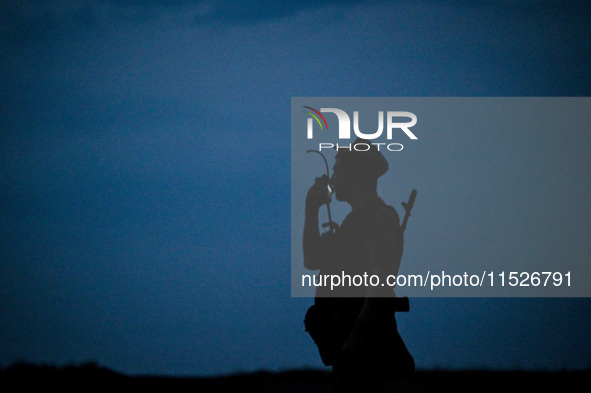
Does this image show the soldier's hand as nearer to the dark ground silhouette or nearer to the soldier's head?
the soldier's head

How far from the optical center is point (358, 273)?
3.99 m

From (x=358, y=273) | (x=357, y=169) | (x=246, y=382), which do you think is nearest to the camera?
(x=358, y=273)

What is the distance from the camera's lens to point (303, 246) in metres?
4.34

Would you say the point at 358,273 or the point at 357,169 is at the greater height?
the point at 357,169

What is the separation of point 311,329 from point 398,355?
657 mm

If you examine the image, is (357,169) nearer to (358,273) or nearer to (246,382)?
(358,273)

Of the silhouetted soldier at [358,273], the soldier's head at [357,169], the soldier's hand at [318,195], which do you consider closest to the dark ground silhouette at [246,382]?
the silhouetted soldier at [358,273]

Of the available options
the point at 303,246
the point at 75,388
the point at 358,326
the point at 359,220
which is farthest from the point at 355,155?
the point at 75,388

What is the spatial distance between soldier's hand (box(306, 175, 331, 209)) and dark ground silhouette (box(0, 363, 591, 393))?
2850mm

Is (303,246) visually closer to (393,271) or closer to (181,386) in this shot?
(393,271)

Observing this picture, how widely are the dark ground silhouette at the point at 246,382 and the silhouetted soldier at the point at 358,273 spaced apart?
2.53m

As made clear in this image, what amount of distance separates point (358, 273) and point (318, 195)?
662 mm

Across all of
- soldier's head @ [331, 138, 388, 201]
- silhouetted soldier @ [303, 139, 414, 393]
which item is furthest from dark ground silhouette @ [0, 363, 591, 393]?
soldier's head @ [331, 138, 388, 201]

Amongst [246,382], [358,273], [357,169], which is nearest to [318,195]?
[357,169]
